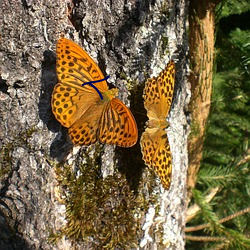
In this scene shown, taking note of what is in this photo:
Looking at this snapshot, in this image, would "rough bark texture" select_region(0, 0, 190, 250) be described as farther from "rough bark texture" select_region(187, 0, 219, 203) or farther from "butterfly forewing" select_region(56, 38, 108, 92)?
"rough bark texture" select_region(187, 0, 219, 203)

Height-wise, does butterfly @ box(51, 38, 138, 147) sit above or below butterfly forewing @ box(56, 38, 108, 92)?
below

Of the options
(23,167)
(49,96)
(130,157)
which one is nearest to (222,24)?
(130,157)

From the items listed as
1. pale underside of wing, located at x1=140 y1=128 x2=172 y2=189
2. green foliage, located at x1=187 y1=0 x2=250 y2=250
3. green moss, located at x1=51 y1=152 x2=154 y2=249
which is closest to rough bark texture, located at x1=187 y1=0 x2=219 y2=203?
green foliage, located at x1=187 y1=0 x2=250 y2=250

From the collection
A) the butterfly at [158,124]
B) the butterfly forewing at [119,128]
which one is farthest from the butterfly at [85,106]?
the butterfly at [158,124]

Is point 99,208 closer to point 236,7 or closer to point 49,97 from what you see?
point 49,97

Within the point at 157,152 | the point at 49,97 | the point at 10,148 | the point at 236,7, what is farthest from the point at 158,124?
the point at 236,7

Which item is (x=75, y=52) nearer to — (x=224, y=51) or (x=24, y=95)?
(x=24, y=95)

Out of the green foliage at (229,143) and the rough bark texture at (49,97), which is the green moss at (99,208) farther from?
the green foliage at (229,143)
